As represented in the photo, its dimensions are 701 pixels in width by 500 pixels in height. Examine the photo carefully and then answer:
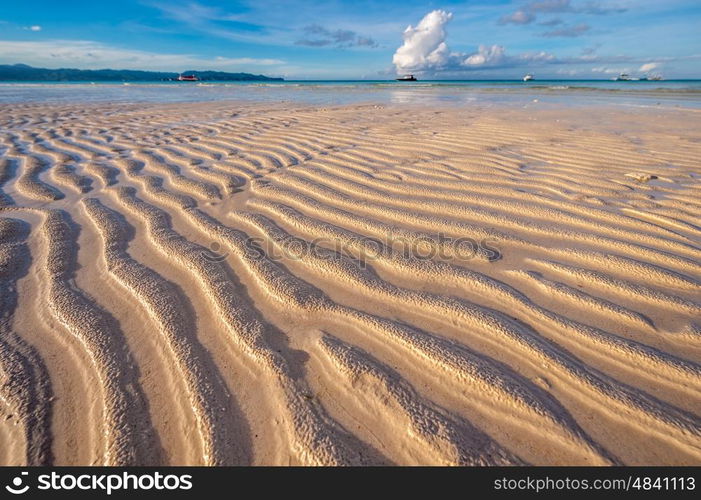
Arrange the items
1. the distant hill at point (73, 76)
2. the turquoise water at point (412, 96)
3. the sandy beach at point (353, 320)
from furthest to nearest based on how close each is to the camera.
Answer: the distant hill at point (73, 76), the turquoise water at point (412, 96), the sandy beach at point (353, 320)

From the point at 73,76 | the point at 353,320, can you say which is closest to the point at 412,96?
the point at 353,320

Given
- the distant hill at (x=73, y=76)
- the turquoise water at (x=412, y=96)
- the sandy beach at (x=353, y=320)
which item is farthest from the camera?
the distant hill at (x=73, y=76)

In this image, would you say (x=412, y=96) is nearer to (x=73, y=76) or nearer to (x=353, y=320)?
(x=353, y=320)

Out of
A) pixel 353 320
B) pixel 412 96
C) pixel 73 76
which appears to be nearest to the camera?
pixel 353 320

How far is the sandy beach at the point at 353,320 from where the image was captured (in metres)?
1.05

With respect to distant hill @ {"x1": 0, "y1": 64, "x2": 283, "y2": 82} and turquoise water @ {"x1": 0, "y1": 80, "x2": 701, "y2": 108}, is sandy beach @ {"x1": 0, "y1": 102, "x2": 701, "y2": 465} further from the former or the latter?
distant hill @ {"x1": 0, "y1": 64, "x2": 283, "y2": 82}

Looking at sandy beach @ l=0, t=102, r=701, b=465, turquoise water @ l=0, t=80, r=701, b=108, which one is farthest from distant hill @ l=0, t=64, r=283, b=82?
sandy beach @ l=0, t=102, r=701, b=465

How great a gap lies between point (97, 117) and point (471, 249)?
9.60 m

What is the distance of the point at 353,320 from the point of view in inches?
59.8

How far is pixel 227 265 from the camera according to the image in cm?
193

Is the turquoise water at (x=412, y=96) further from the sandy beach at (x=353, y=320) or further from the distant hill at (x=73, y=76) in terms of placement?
the distant hill at (x=73, y=76)

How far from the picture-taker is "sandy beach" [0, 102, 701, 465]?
105 cm

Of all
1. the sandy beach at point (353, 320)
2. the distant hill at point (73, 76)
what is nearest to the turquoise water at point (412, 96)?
the sandy beach at point (353, 320)
